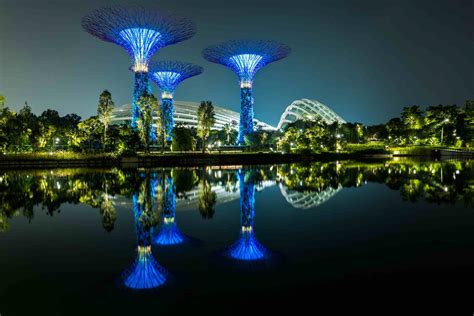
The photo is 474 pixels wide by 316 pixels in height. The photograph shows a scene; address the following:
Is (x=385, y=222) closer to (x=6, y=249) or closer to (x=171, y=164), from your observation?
(x=6, y=249)

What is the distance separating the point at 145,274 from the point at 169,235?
11.9ft

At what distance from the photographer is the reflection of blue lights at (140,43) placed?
5574 cm

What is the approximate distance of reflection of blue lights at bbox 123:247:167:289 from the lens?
7.43m

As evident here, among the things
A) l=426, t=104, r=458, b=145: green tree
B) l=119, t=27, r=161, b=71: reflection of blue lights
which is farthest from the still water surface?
l=426, t=104, r=458, b=145: green tree

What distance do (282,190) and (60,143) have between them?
227ft

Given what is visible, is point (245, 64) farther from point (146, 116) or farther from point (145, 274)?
point (145, 274)

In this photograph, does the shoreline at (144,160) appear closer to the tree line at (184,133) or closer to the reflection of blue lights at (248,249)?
the tree line at (184,133)

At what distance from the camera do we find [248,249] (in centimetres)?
988

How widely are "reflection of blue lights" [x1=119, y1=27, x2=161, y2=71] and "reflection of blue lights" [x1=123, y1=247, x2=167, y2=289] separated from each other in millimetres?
51853

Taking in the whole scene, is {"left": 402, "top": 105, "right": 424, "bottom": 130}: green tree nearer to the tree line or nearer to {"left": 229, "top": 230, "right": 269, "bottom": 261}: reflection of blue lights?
the tree line

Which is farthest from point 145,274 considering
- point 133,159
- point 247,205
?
point 133,159

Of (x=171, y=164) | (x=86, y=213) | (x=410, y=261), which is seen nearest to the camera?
(x=410, y=261)

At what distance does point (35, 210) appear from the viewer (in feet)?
53.5

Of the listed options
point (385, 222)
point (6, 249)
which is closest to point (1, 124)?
point (6, 249)
